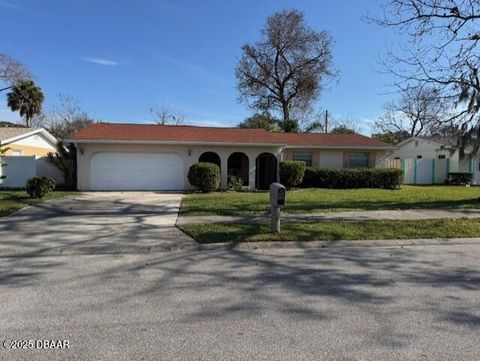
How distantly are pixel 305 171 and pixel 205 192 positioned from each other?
6297 mm

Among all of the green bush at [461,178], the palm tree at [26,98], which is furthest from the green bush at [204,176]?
the palm tree at [26,98]

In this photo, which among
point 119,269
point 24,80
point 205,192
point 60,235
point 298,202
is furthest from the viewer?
point 24,80

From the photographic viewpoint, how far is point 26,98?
39938mm

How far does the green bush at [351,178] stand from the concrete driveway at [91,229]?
10.5 m

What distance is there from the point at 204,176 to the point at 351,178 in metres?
8.66

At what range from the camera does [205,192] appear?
1973 cm

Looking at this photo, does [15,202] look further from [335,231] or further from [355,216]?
[355,216]

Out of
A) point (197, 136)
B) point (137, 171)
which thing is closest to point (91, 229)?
Result: point (137, 171)

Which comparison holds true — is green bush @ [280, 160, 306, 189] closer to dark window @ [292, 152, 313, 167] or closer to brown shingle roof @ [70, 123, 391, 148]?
brown shingle roof @ [70, 123, 391, 148]

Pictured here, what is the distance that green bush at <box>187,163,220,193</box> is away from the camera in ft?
63.9

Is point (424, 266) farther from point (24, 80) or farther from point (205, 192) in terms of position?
point (24, 80)

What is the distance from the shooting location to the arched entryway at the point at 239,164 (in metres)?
24.0

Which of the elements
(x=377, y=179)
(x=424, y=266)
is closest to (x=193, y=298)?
Result: (x=424, y=266)

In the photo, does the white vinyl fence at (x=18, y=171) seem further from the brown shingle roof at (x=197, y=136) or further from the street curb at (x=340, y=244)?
the street curb at (x=340, y=244)
